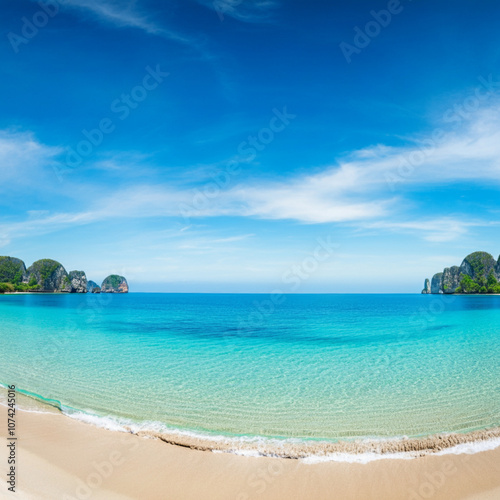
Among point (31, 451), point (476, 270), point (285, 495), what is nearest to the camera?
point (285, 495)

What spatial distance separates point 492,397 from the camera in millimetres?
12469

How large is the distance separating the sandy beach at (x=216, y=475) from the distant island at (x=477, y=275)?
194551 mm

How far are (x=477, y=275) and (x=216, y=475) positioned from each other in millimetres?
206725

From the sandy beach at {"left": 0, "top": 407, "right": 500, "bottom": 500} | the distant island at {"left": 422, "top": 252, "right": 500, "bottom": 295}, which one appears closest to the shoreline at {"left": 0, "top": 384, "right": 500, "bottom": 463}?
the sandy beach at {"left": 0, "top": 407, "right": 500, "bottom": 500}

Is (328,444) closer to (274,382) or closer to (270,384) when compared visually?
(270,384)

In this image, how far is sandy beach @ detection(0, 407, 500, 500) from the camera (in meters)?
6.46

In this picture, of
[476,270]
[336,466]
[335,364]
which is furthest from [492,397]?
[476,270]

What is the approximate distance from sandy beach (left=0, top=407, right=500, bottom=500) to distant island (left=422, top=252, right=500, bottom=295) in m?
195

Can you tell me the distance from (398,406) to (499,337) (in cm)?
2347

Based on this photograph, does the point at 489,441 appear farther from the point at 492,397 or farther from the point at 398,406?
the point at 492,397

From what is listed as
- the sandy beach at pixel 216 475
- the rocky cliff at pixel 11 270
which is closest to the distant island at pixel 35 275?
the rocky cliff at pixel 11 270

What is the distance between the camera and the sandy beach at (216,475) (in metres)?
6.46

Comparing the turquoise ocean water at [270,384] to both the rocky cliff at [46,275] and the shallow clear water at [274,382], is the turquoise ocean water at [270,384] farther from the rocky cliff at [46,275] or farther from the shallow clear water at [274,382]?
the rocky cliff at [46,275]

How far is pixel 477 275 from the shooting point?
572 feet
